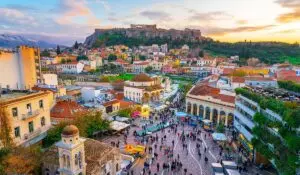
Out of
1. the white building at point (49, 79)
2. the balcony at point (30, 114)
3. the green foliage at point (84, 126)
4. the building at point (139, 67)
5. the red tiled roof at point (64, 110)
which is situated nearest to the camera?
the balcony at point (30, 114)

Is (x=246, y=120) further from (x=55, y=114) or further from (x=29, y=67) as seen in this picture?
(x=29, y=67)

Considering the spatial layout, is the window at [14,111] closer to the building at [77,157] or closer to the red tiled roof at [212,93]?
the building at [77,157]

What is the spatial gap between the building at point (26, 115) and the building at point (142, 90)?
92.4ft

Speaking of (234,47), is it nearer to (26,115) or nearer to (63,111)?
(63,111)

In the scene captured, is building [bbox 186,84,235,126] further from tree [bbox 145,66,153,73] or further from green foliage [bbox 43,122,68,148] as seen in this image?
tree [bbox 145,66,153,73]

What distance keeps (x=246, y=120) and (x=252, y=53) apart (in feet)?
361

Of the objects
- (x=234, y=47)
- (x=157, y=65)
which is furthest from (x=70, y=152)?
(x=234, y=47)

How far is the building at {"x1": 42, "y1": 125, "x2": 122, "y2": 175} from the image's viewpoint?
15.9 m

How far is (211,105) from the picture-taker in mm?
39344

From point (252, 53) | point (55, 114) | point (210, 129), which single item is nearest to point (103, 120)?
point (55, 114)

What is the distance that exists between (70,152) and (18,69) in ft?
112

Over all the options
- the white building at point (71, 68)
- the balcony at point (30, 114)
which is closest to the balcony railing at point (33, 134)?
the balcony at point (30, 114)

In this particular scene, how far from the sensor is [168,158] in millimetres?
25500

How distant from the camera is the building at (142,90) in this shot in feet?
172
